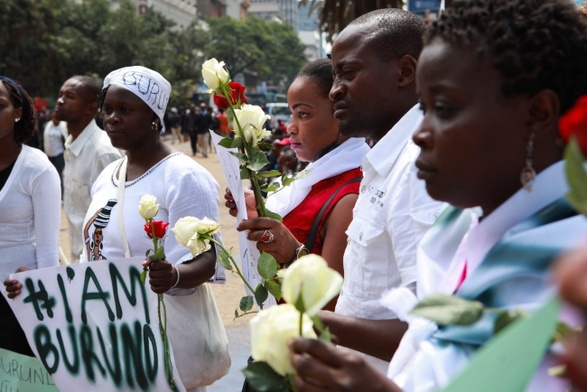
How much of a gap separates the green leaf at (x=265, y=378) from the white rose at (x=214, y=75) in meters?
1.44

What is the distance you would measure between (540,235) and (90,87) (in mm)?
5814

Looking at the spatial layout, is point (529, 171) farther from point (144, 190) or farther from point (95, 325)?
point (95, 325)

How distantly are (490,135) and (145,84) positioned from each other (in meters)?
2.58

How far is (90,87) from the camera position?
6816 millimetres

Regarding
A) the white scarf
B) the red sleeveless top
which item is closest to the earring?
the red sleeveless top

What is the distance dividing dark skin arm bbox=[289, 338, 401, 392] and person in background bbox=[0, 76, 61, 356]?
302 cm

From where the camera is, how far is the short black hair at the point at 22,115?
14.5 ft

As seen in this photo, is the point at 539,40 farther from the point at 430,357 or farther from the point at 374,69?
the point at 374,69

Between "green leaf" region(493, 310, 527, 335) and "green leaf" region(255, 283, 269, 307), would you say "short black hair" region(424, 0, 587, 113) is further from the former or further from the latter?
"green leaf" region(255, 283, 269, 307)

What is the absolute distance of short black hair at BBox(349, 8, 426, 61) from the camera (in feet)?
8.53

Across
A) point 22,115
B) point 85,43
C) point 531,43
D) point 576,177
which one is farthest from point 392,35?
point 85,43

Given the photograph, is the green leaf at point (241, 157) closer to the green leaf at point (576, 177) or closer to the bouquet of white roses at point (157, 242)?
the bouquet of white roses at point (157, 242)

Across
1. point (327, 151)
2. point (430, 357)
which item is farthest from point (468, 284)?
point (327, 151)

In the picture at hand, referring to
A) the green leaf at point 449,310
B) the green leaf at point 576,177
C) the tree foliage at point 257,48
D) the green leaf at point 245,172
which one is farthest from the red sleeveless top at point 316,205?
the tree foliage at point 257,48
